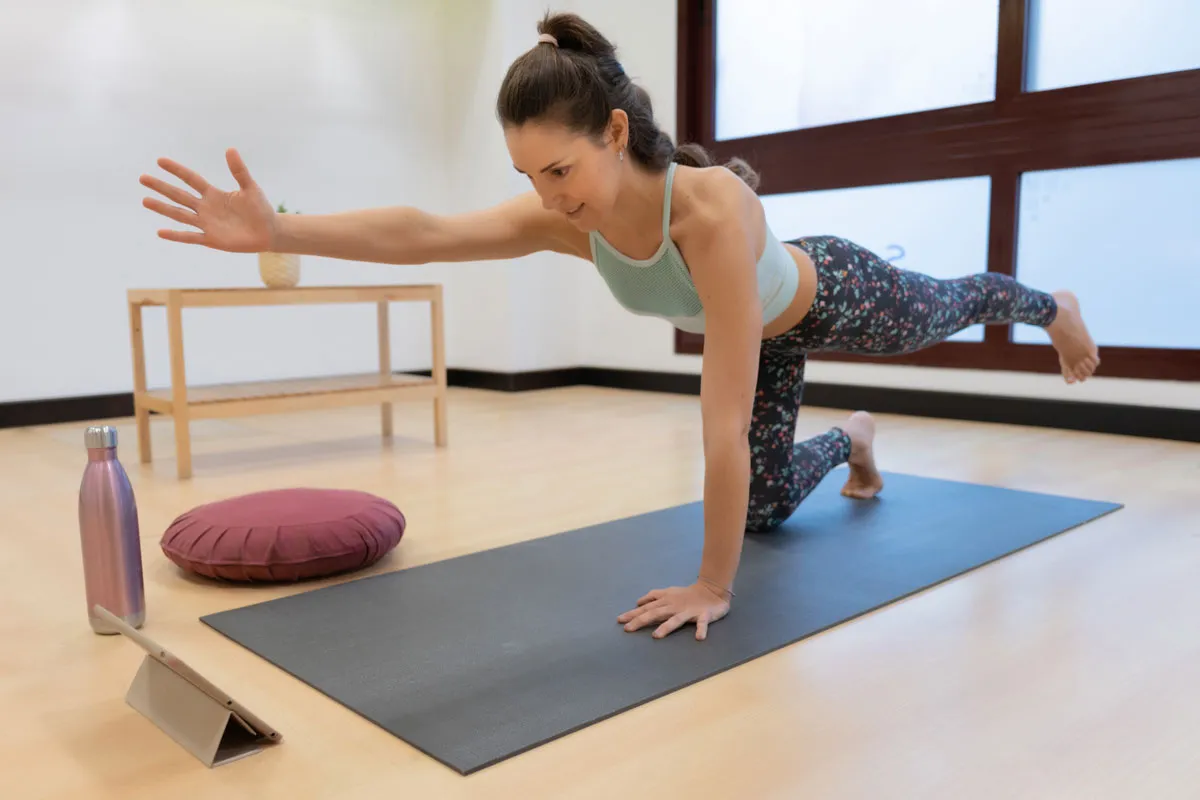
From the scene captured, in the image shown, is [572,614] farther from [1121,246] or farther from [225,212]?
[1121,246]

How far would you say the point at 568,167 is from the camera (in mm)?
1256

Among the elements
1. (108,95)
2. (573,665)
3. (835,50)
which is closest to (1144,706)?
(573,665)

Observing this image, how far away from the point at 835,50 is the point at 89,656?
137 inches

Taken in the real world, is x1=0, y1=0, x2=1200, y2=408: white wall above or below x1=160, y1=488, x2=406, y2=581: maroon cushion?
above

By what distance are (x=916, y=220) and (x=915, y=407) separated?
2.36ft

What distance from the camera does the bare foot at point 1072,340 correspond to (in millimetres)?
2240

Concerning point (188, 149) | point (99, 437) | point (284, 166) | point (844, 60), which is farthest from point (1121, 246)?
point (188, 149)

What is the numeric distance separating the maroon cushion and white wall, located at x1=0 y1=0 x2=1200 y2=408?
2409 millimetres

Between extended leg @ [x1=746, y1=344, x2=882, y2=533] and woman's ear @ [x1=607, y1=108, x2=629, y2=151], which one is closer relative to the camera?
woman's ear @ [x1=607, y1=108, x2=629, y2=151]

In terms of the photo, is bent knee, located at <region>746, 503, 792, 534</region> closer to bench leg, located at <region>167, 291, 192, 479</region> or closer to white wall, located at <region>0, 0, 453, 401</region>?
bench leg, located at <region>167, 291, 192, 479</region>

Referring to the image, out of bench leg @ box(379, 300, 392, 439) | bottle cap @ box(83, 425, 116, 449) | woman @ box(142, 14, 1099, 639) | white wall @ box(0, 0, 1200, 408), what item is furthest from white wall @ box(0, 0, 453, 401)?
bottle cap @ box(83, 425, 116, 449)

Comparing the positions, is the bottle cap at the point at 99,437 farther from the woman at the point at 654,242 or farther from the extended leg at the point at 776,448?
the extended leg at the point at 776,448

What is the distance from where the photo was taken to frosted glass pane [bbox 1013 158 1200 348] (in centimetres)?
297

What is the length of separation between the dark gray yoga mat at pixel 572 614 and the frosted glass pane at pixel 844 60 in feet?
6.51
